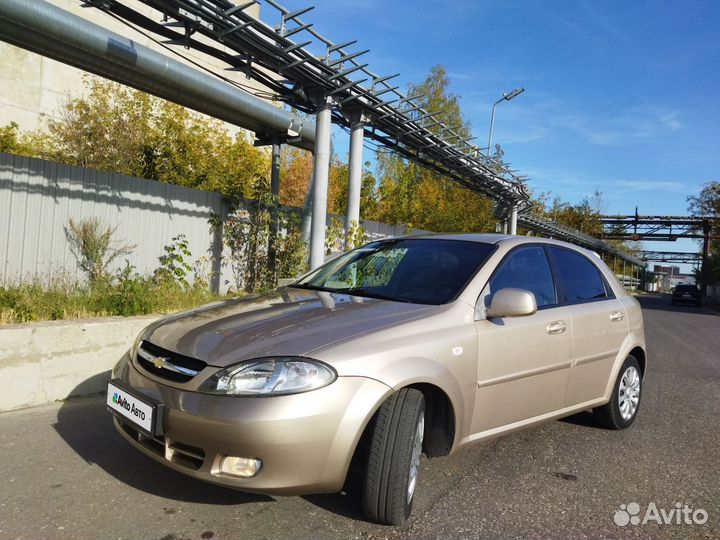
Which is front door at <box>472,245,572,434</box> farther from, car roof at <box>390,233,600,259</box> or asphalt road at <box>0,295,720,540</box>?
asphalt road at <box>0,295,720,540</box>

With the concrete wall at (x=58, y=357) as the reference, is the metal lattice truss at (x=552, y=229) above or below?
above

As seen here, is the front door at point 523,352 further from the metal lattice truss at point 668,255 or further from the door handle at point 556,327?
the metal lattice truss at point 668,255

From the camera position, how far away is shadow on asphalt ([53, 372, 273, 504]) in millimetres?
2986

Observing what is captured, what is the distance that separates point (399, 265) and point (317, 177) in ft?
18.6

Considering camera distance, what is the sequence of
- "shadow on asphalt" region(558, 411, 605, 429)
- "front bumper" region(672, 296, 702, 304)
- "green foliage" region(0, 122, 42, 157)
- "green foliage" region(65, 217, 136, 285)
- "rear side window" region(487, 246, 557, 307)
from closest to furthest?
"rear side window" region(487, 246, 557, 307) < "shadow on asphalt" region(558, 411, 605, 429) < "green foliage" region(65, 217, 136, 285) < "green foliage" region(0, 122, 42, 157) < "front bumper" region(672, 296, 702, 304)

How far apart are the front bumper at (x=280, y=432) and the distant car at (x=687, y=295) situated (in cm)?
3957

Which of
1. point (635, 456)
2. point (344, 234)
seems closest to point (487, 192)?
point (344, 234)

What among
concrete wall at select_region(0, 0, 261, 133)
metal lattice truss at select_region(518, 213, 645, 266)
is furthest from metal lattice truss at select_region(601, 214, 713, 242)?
concrete wall at select_region(0, 0, 261, 133)

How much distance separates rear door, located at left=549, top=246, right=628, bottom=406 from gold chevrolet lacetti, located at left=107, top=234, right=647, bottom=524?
0.7 inches

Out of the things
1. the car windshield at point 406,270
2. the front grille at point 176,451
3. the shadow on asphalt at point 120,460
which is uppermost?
the car windshield at point 406,270

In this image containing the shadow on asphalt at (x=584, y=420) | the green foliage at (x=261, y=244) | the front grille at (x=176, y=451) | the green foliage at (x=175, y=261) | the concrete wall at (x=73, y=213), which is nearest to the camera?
the front grille at (x=176, y=451)

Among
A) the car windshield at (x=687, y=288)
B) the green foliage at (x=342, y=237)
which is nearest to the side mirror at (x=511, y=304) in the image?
the green foliage at (x=342, y=237)

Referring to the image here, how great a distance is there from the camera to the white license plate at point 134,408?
8.53ft

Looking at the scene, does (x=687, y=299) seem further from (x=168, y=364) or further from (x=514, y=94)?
(x=168, y=364)
